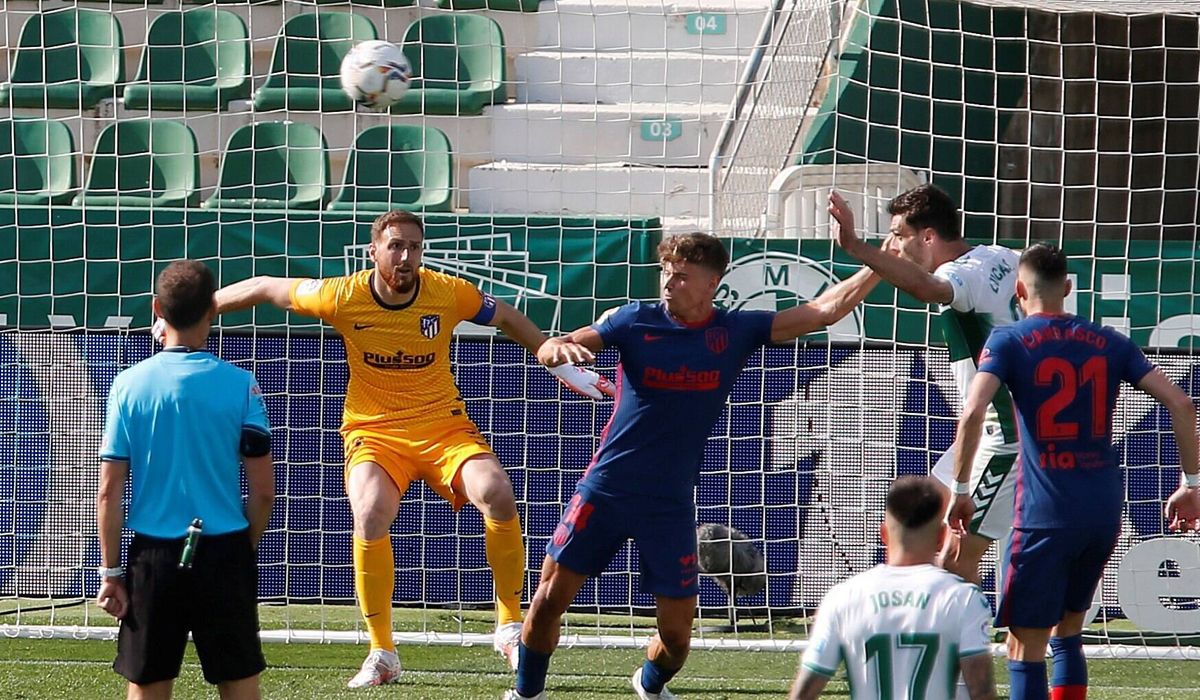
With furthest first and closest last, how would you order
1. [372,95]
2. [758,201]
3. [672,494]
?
1. [758,201]
2. [372,95]
3. [672,494]

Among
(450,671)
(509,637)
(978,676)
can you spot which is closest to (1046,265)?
(978,676)

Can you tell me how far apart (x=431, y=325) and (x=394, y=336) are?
0.52ft

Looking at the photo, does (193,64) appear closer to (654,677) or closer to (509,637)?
(509,637)

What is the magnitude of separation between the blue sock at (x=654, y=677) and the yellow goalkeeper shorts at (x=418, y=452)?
111 centimetres

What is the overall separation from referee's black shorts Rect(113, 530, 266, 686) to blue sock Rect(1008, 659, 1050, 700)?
2.32m

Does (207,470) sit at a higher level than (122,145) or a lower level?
lower

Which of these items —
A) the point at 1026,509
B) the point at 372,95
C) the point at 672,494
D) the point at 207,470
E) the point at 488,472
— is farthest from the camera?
the point at 372,95

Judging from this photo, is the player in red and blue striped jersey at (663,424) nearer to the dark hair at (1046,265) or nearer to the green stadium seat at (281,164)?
the dark hair at (1046,265)

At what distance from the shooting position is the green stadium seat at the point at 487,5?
38.7 feet

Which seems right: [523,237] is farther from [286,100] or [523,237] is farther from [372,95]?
[286,100]

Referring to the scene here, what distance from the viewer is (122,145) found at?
1032 centimetres

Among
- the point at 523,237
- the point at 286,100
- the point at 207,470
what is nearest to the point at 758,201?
the point at 523,237

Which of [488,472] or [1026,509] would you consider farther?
[488,472]

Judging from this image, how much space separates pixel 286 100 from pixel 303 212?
64.7 inches
